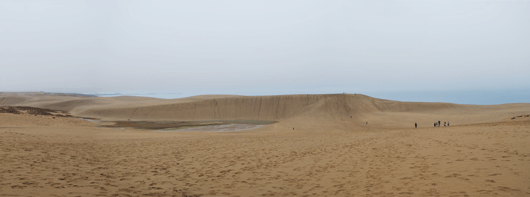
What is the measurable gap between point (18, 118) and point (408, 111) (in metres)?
50.2

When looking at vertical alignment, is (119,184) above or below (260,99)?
below

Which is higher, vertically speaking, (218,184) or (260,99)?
(260,99)

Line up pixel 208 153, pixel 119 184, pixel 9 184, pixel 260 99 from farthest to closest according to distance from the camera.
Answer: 1. pixel 260 99
2. pixel 208 153
3. pixel 119 184
4. pixel 9 184

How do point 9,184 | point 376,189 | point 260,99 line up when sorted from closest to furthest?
point 9,184, point 376,189, point 260,99

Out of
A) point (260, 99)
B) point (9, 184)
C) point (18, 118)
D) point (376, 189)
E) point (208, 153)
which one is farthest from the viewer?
point (260, 99)

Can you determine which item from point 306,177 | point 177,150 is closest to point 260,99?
point 177,150

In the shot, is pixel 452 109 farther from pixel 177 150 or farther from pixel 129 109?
pixel 129 109

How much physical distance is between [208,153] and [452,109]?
45.1 meters

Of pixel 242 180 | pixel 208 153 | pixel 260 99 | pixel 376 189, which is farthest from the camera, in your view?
pixel 260 99

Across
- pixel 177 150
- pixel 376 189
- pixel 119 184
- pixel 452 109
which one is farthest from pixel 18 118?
pixel 452 109

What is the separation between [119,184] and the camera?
6754 millimetres

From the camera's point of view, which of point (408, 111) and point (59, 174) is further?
point (408, 111)

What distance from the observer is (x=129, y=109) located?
178 ft

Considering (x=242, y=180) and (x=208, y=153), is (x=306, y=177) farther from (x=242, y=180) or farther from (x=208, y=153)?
(x=208, y=153)
